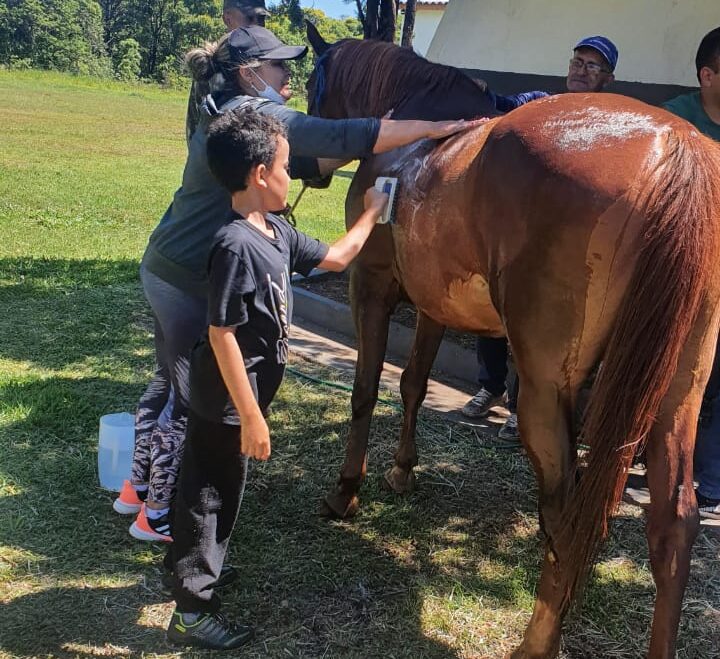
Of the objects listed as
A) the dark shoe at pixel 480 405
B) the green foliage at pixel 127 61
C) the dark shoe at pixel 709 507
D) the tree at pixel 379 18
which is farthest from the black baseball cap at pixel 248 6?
the green foliage at pixel 127 61

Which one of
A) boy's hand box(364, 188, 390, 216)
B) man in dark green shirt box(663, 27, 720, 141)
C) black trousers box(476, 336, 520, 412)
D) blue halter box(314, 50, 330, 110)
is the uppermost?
man in dark green shirt box(663, 27, 720, 141)

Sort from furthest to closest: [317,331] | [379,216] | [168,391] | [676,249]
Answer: [317,331] < [168,391] < [379,216] < [676,249]

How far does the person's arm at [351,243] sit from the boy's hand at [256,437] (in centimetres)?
61

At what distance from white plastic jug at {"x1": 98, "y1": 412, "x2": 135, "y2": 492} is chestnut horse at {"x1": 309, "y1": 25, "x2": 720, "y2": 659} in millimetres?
1750

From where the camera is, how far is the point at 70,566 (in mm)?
2807

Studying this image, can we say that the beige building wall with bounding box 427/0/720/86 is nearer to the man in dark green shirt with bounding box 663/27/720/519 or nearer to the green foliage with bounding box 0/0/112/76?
the man in dark green shirt with bounding box 663/27/720/519

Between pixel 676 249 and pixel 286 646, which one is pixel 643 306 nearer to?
pixel 676 249

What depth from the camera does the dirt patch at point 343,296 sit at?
224 inches

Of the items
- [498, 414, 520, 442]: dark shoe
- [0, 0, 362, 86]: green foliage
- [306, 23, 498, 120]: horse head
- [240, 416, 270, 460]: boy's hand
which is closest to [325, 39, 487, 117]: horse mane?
[306, 23, 498, 120]: horse head

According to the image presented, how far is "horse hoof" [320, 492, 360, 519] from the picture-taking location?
3.28m

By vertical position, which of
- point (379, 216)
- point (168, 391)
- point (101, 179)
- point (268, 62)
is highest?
point (268, 62)

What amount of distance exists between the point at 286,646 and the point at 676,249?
1.80 m

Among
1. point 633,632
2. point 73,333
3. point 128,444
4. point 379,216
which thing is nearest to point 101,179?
point 73,333

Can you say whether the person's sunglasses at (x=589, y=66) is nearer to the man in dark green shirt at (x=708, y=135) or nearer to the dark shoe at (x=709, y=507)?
the man in dark green shirt at (x=708, y=135)
